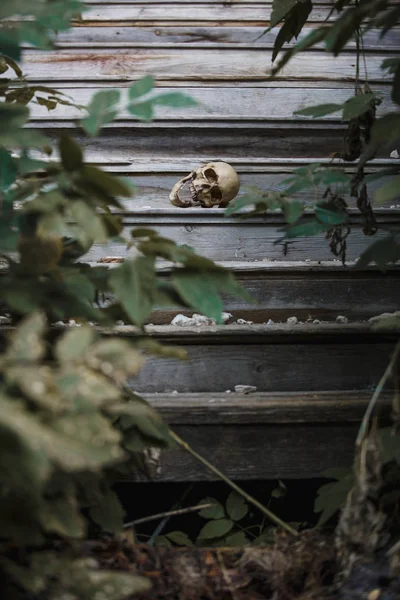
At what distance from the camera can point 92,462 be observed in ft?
2.04

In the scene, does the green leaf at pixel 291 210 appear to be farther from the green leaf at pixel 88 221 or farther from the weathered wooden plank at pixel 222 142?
the weathered wooden plank at pixel 222 142

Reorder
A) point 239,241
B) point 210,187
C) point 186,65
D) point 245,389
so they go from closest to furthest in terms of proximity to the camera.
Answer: point 245,389, point 239,241, point 210,187, point 186,65

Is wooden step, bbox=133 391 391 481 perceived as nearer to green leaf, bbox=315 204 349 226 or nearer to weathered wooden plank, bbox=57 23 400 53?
green leaf, bbox=315 204 349 226

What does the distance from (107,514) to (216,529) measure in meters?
0.43

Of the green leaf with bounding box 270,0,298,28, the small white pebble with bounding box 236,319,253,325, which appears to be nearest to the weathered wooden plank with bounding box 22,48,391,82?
the small white pebble with bounding box 236,319,253,325

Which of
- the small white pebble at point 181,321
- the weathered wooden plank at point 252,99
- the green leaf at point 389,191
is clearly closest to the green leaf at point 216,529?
the small white pebble at point 181,321

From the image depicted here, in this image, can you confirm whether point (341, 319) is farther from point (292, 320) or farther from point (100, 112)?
point (100, 112)

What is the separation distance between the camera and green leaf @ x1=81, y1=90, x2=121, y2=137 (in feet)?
2.80

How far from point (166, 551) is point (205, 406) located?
35cm

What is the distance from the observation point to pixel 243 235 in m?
1.99

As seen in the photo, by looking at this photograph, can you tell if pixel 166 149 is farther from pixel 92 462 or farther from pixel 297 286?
pixel 92 462

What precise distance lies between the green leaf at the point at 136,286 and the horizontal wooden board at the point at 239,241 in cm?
109

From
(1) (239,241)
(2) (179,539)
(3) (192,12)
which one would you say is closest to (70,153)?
(2) (179,539)

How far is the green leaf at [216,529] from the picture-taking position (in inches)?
52.6
